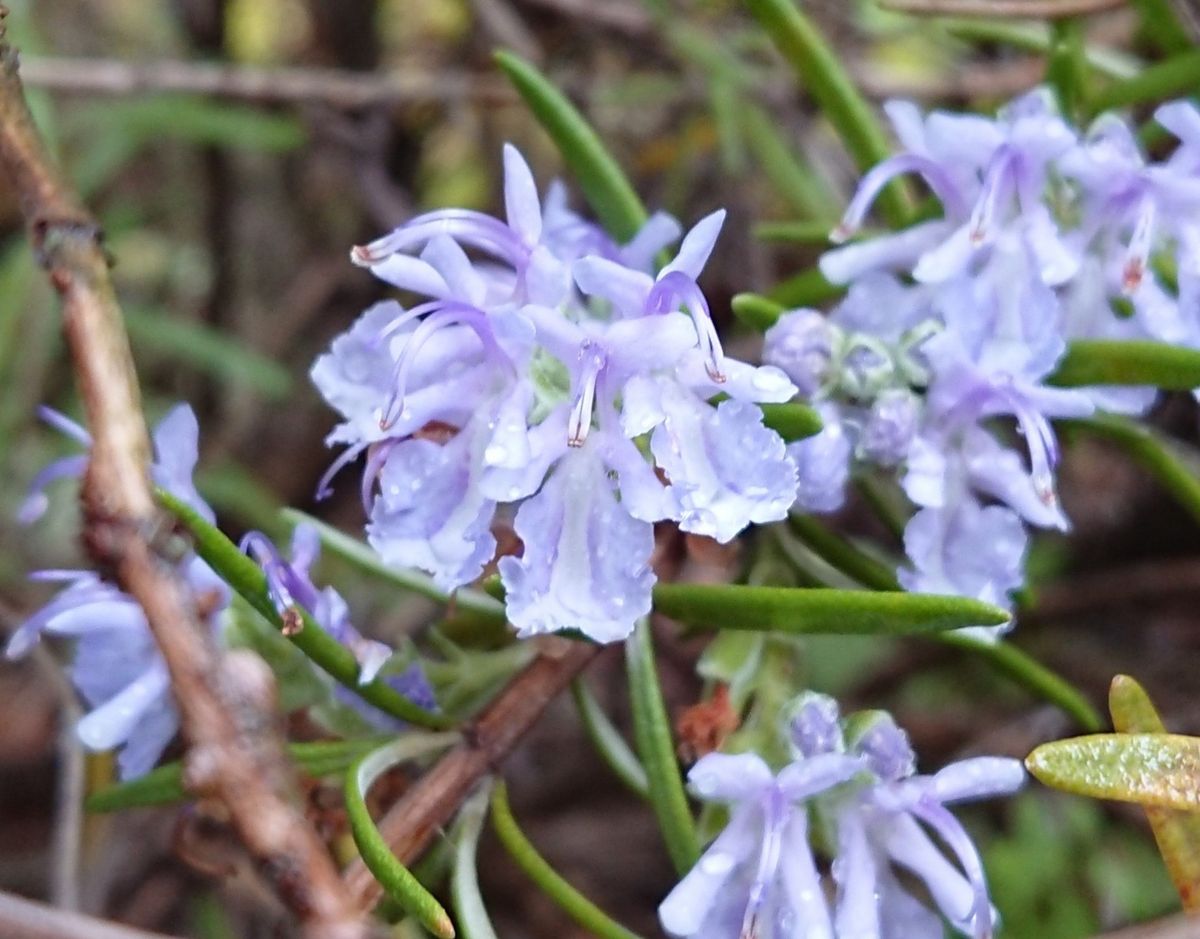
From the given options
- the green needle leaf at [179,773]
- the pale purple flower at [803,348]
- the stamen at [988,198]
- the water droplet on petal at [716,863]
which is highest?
the stamen at [988,198]

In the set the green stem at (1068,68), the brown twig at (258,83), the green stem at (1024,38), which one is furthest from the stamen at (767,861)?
the brown twig at (258,83)

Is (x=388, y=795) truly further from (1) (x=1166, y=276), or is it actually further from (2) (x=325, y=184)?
(2) (x=325, y=184)

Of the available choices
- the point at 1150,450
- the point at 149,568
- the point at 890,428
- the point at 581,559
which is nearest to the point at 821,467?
the point at 890,428

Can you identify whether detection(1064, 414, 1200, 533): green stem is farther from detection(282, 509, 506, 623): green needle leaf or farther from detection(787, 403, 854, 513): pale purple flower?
detection(282, 509, 506, 623): green needle leaf

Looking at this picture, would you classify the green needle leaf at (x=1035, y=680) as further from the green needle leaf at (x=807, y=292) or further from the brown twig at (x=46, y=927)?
the brown twig at (x=46, y=927)

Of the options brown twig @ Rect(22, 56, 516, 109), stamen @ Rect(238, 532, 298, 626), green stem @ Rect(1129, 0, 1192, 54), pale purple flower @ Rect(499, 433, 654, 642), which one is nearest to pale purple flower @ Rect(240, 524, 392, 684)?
stamen @ Rect(238, 532, 298, 626)

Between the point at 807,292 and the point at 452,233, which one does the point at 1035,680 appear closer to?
the point at 807,292
